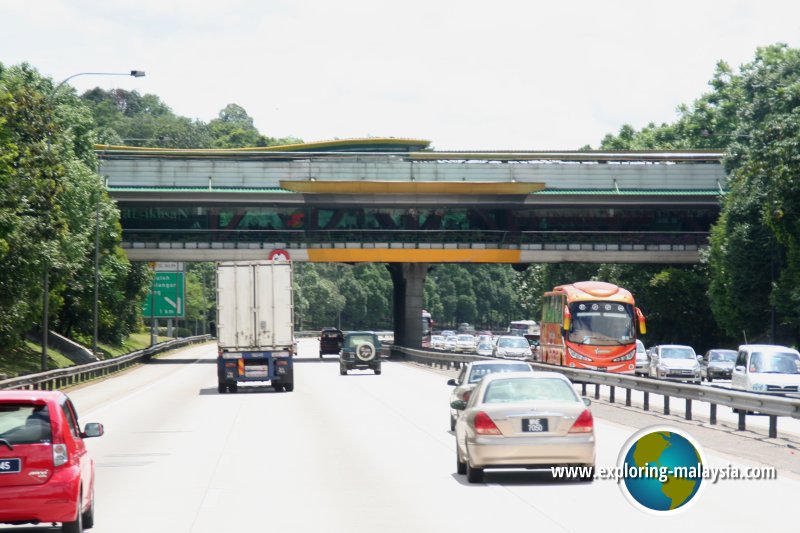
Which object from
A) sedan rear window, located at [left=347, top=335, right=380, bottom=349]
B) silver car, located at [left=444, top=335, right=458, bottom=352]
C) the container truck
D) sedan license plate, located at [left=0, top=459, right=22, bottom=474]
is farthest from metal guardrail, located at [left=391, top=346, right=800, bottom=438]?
silver car, located at [left=444, top=335, right=458, bottom=352]

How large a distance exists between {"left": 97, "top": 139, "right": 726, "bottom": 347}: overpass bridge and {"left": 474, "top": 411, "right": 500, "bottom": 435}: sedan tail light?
68.2 metres

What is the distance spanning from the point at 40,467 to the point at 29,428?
0.46 metres

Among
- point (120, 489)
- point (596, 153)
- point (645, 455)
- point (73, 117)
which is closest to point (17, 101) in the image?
point (73, 117)

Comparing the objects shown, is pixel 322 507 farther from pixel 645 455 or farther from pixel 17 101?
pixel 17 101

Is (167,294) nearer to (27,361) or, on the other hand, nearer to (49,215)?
(27,361)

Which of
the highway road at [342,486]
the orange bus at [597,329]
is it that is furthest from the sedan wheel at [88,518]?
the orange bus at [597,329]

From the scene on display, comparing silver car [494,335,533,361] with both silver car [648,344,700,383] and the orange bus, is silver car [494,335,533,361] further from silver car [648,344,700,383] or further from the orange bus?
the orange bus

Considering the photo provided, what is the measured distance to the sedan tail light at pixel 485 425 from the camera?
16266 mm

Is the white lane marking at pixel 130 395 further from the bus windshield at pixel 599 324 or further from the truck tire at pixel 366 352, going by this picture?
the bus windshield at pixel 599 324

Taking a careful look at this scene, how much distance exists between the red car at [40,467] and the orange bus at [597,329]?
122 feet

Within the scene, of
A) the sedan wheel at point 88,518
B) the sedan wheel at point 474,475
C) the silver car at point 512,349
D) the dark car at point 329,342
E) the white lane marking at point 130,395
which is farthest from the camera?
the dark car at point 329,342

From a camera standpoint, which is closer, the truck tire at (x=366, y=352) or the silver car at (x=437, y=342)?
the truck tire at (x=366, y=352)

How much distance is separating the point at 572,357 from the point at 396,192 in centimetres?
3958

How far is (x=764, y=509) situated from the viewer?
14.3 m
